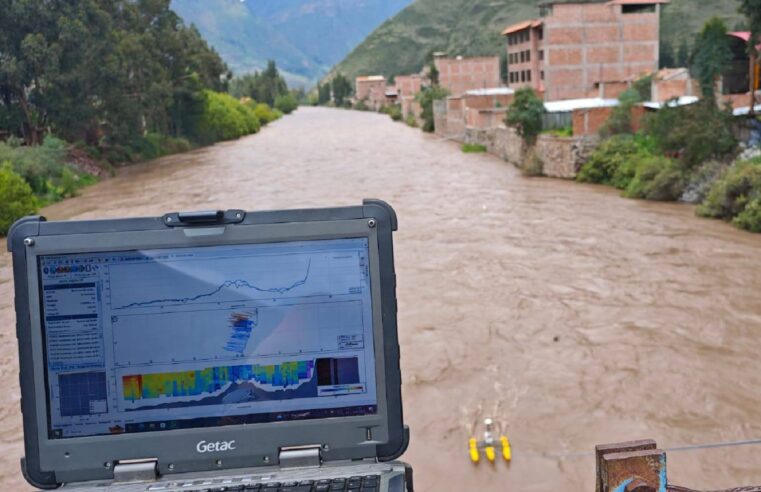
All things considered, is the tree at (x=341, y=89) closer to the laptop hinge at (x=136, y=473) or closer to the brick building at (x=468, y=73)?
the brick building at (x=468, y=73)

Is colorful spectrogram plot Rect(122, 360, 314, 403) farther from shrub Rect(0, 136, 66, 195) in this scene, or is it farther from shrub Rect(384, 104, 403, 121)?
shrub Rect(384, 104, 403, 121)

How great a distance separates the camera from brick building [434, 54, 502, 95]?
188 feet

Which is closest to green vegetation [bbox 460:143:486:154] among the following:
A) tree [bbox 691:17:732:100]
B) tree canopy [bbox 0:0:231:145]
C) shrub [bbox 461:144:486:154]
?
shrub [bbox 461:144:486:154]

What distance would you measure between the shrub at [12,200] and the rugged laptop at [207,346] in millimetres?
18031

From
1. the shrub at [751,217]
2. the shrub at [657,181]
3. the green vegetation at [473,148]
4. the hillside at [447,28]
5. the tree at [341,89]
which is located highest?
the hillside at [447,28]

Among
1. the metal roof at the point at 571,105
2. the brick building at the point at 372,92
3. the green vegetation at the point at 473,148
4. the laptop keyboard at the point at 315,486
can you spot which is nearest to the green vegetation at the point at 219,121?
the green vegetation at the point at 473,148

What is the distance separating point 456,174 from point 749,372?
58.9 ft

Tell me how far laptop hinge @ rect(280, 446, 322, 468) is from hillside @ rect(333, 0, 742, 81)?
252ft

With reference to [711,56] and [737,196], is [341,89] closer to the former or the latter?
[711,56]

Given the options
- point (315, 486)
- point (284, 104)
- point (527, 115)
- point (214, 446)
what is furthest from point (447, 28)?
point (315, 486)

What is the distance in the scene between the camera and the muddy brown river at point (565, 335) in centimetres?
693

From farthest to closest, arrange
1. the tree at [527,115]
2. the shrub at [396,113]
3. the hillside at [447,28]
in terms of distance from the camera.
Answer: the hillside at [447,28] < the shrub at [396,113] < the tree at [527,115]

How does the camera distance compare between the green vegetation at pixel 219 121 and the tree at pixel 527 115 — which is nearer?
the tree at pixel 527 115

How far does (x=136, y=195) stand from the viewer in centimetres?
2441
